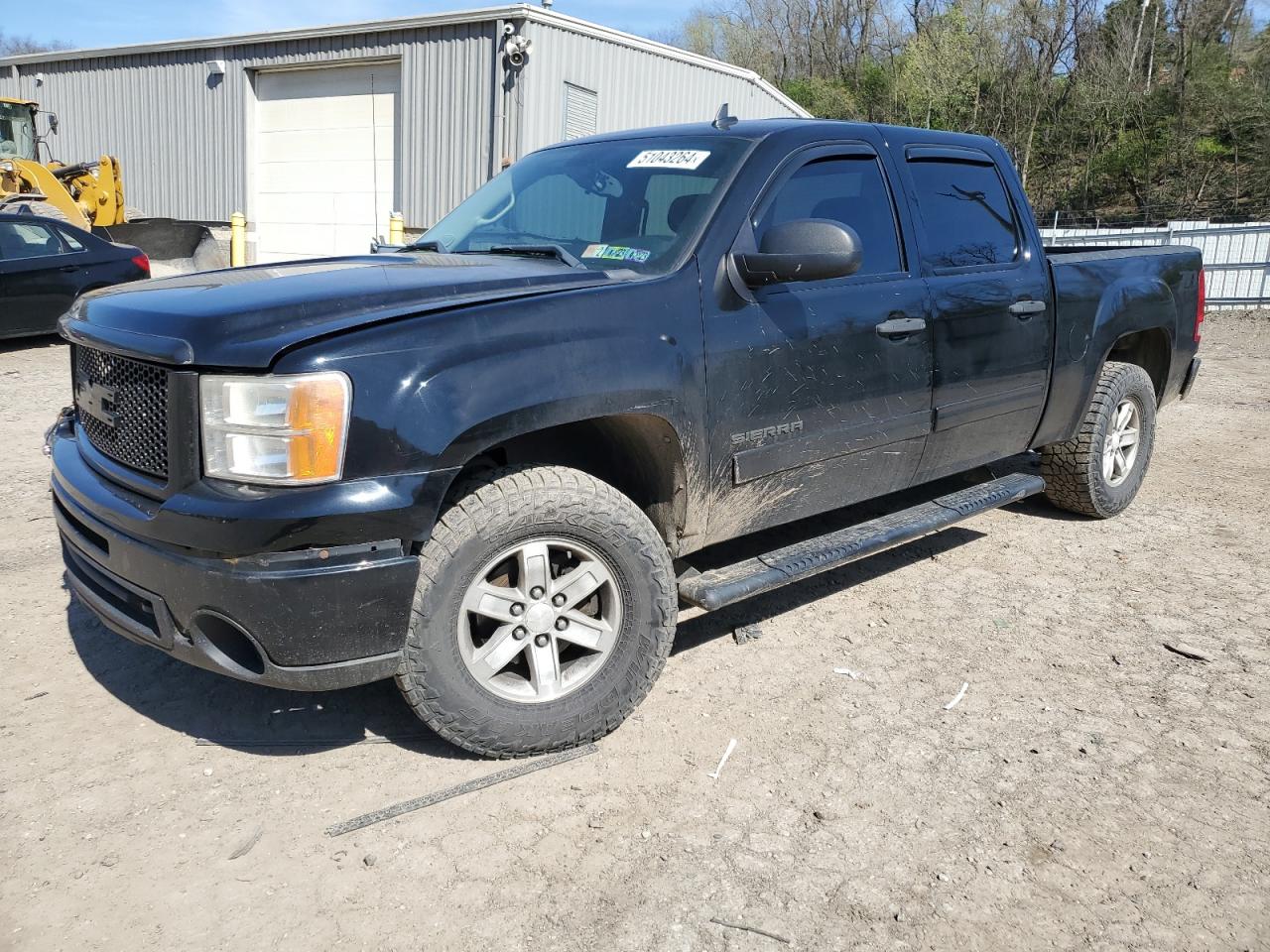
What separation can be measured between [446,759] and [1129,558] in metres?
3.70

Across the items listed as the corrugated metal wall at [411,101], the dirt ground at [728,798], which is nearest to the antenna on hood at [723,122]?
the dirt ground at [728,798]

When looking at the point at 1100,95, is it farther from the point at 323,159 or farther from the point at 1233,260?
the point at 323,159

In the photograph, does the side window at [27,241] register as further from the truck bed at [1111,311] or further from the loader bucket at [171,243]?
the truck bed at [1111,311]

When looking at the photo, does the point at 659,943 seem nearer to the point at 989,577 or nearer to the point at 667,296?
the point at 667,296

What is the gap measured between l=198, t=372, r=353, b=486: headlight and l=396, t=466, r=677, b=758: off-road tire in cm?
40

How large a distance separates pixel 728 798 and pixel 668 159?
2.30 metres

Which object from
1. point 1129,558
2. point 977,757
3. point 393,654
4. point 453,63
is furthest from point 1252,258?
point 393,654

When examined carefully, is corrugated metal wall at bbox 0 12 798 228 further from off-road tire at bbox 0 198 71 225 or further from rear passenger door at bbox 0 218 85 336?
rear passenger door at bbox 0 218 85 336

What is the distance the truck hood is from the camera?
2.69m

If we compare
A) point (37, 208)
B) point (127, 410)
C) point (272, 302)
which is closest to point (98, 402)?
point (127, 410)

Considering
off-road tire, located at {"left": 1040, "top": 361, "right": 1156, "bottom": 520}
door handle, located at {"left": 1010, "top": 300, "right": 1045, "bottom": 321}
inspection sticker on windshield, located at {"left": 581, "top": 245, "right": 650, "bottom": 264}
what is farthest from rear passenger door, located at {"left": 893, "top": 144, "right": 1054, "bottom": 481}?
inspection sticker on windshield, located at {"left": 581, "top": 245, "right": 650, "bottom": 264}

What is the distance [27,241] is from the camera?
10.9 metres

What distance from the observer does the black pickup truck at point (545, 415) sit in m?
2.68

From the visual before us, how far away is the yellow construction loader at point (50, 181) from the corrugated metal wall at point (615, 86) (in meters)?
7.22
